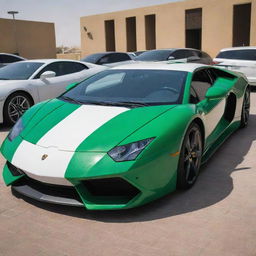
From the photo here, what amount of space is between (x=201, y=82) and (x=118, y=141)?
188 cm

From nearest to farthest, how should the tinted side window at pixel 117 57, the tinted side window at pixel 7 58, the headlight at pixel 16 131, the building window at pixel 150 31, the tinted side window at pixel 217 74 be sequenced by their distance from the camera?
the headlight at pixel 16 131 → the tinted side window at pixel 217 74 → the tinted side window at pixel 7 58 → the tinted side window at pixel 117 57 → the building window at pixel 150 31

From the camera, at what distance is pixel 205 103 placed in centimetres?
408

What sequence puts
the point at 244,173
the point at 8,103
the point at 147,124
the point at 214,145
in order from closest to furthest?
the point at 147,124 < the point at 244,173 < the point at 214,145 < the point at 8,103

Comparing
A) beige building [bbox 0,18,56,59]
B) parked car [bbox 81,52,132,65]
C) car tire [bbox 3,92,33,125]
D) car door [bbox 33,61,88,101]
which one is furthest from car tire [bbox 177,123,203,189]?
beige building [bbox 0,18,56,59]

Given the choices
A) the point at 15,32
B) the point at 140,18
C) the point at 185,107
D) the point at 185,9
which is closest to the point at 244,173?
the point at 185,107

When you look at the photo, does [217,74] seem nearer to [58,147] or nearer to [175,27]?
[58,147]

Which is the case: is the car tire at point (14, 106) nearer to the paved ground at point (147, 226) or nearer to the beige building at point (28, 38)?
the paved ground at point (147, 226)

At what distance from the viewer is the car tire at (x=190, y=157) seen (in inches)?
130

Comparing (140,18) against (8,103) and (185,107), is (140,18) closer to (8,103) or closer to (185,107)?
(8,103)

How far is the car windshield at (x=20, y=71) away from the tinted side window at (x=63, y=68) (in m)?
0.17

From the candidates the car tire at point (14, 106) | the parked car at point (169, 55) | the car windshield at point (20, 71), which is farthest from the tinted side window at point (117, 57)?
the car tire at point (14, 106)

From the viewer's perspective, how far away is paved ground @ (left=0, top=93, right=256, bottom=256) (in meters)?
2.55

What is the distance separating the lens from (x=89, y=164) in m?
2.83

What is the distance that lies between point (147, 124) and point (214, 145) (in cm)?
151
